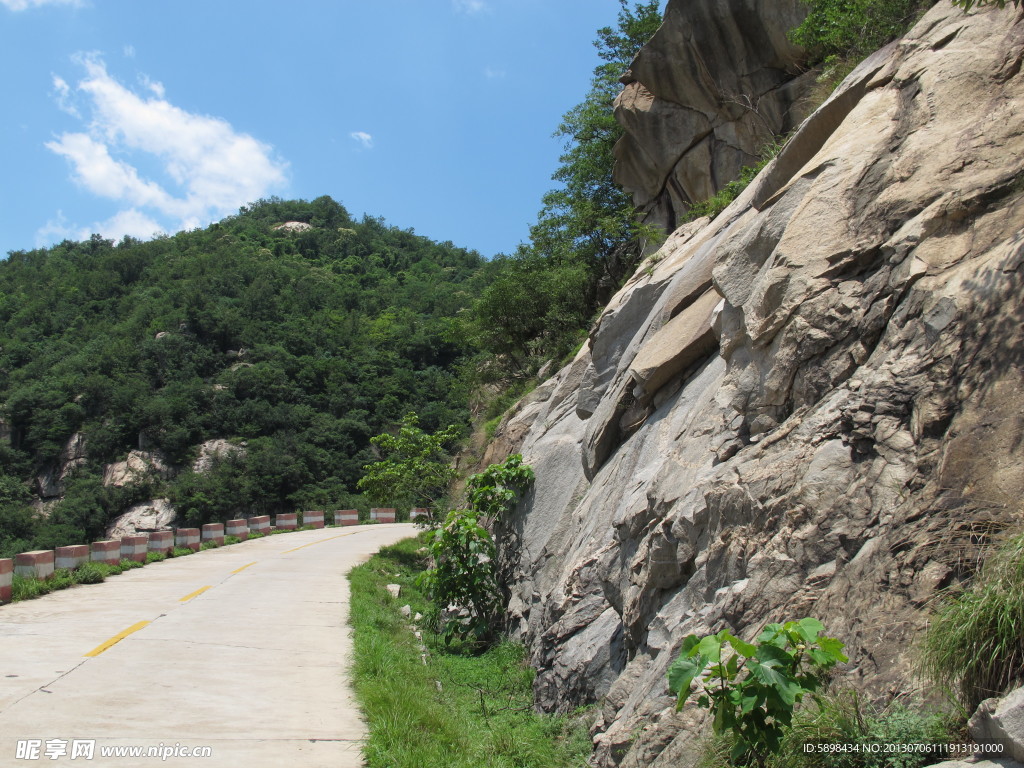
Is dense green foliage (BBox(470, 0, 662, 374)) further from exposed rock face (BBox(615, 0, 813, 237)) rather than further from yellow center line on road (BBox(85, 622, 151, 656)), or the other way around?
yellow center line on road (BBox(85, 622, 151, 656))

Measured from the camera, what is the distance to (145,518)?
54031 mm

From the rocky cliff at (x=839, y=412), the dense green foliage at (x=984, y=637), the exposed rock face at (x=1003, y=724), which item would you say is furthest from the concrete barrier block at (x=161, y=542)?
the exposed rock face at (x=1003, y=724)

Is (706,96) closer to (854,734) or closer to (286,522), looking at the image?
(854,734)

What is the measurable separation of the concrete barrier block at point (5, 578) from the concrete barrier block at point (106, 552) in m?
4.40

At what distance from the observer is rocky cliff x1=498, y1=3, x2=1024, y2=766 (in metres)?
4.76

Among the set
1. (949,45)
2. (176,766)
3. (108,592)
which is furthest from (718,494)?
(108,592)

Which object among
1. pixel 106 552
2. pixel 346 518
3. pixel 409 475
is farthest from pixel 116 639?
pixel 346 518

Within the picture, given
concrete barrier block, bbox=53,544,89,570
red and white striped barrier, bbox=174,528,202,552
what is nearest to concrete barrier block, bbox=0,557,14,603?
concrete barrier block, bbox=53,544,89,570

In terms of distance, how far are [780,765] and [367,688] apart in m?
4.73

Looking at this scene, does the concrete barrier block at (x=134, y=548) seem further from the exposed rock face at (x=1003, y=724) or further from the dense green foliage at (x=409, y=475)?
the exposed rock face at (x=1003, y=724)

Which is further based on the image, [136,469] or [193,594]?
[136,469]

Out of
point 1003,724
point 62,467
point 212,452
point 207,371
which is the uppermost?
point 207,371

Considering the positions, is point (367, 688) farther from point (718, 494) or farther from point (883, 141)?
point (883, 141)

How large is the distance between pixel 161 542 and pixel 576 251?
1475 centimetres
